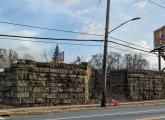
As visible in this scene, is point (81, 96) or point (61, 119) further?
point (81, 96)

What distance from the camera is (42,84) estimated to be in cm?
2711

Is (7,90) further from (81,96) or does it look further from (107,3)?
(107,3)

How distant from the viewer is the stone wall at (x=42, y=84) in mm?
26078

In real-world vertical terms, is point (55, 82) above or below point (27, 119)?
above

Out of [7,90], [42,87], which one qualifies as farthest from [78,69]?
[7,90]

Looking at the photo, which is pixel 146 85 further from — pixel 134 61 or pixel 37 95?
pixel 134 61

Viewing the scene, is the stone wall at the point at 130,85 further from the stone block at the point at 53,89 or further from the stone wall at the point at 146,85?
the stone block at the point at 53,89

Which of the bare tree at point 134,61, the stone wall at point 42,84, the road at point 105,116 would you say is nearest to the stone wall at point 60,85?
the stone wall at point 42,84

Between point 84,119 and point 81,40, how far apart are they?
47.9 ft

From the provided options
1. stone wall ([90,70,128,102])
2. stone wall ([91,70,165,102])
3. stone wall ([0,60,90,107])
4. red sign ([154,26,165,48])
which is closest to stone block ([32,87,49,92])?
stone wall ([0,60,90,107])

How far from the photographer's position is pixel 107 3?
2944 centimetres

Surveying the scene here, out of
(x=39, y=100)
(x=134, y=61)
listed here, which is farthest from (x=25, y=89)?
(x=134, y=61)

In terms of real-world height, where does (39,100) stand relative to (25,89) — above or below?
below

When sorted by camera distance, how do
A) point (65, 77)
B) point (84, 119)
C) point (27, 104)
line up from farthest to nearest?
1. point (65, 77)
2. point (27, 104)
3. point (84, 119)
